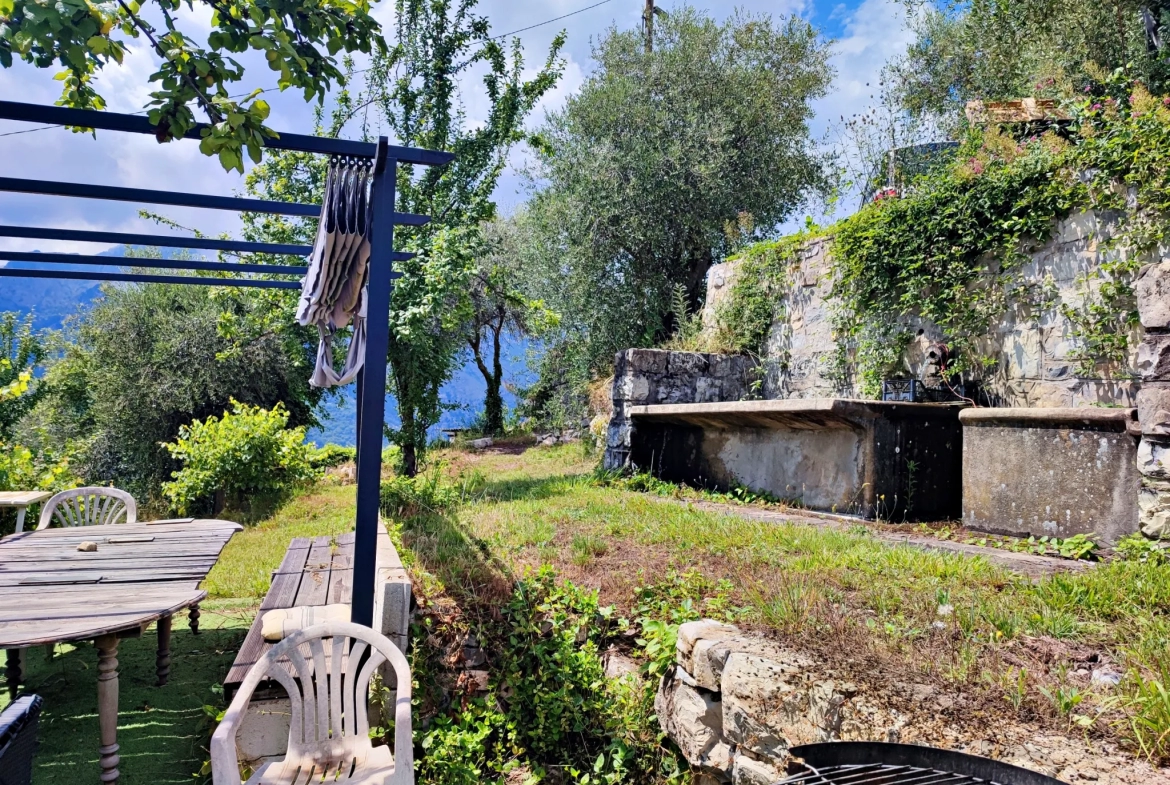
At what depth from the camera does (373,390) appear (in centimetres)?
286

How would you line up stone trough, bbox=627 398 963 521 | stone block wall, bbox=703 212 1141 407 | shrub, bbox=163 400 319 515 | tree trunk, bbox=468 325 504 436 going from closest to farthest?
stone block wall, bbox=703 212 1141 407 < stone trough, bbox=627 398 963 521 < shrub, bbox=163 400 319 515 < tree trunk, bbox=468 325 504 436

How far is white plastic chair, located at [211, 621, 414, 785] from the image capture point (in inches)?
82.3

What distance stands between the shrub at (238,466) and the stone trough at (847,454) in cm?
590

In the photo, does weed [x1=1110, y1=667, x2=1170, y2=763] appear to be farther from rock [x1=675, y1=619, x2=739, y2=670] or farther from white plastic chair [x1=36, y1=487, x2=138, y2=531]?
white plastic chair [x1=36, y1=487, x2=138, y2=531]

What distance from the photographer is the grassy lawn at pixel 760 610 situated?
79.6 inches

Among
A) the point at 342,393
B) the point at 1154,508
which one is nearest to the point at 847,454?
the point at 1154,508

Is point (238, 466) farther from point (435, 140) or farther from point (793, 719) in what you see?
point (793, 719)

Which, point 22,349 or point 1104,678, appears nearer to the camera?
point 1104,678

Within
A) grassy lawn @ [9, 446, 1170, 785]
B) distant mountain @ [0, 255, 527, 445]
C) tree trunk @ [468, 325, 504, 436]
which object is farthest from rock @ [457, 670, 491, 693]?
tree trunk @ [468, 325, 504, 436]

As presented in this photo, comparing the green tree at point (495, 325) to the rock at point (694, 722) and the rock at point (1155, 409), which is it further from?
the rock at point (694, 722)

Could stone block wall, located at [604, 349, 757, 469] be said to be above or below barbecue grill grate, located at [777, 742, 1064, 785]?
above

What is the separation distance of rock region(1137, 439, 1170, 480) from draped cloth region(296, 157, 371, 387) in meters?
3.95

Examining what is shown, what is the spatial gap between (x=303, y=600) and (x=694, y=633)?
196 centimetres

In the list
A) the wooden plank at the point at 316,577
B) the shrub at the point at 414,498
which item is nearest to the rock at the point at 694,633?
the wooden plank at the point at 316,577
